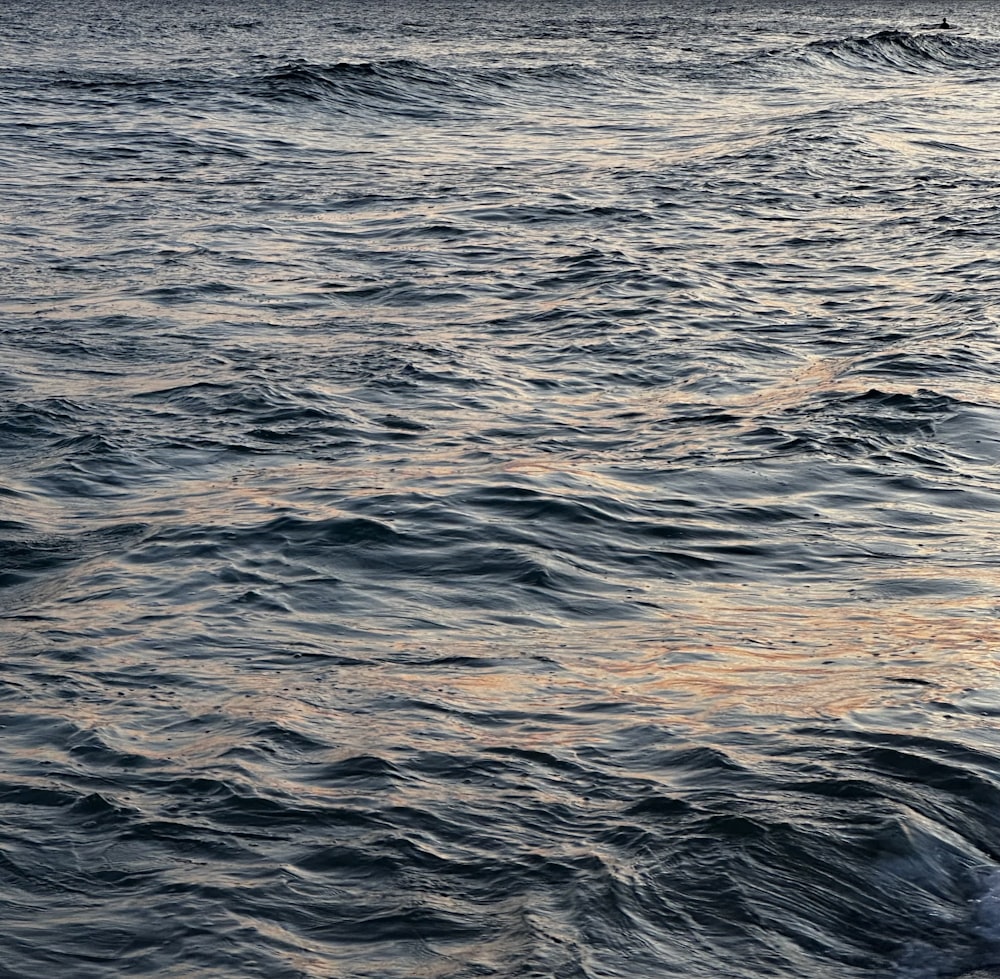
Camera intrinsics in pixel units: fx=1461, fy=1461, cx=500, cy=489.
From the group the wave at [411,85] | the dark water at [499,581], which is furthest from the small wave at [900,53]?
the dark water at [499,581]

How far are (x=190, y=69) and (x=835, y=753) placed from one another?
114ft

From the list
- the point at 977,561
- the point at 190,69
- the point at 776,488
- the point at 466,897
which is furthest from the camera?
the point at 190,69

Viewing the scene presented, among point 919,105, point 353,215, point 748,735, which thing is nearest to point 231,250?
point 353,215

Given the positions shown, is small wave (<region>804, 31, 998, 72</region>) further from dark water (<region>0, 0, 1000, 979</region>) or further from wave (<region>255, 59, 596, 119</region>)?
dark water (<region>0, 0, 1000, 979</region>)

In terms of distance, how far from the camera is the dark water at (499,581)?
6055mm

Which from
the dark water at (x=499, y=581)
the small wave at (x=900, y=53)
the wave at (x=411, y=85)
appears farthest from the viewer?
A: the small wave at (x=900, y=53)

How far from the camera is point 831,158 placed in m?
25.4

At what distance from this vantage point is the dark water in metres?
6.05

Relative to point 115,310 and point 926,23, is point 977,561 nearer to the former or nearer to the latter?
point 115,310

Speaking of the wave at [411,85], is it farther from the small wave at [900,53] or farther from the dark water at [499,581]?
the dark water at [499,581]

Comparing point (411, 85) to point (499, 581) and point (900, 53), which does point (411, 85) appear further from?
point (499, 581)

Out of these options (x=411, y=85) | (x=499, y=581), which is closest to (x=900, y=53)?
(x=411, y=85)

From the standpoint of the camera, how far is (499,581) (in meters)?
9.30

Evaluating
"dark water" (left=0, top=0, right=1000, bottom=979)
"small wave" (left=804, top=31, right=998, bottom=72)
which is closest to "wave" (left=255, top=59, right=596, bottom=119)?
"small wave" (left=804, top=31, right=998, bottom=72)
